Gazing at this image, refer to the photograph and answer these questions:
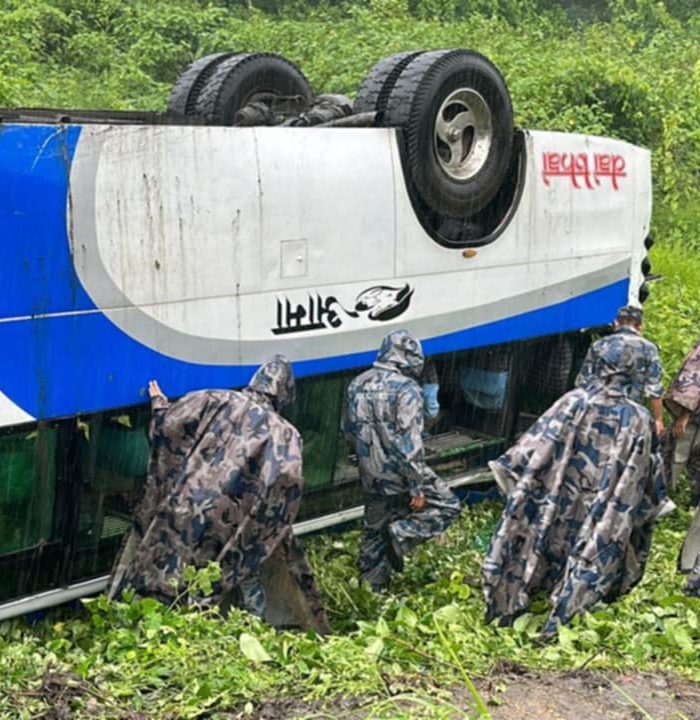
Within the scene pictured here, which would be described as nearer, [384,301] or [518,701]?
[518,701]

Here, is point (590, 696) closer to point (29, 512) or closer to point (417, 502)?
point (417, 502)

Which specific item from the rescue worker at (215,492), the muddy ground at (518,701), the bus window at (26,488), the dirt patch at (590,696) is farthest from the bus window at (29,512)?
the dirt patch at (590,696)

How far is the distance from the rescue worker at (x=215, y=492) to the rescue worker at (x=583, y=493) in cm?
105

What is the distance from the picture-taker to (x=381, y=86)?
6.91m

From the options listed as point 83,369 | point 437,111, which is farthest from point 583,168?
point 83,369

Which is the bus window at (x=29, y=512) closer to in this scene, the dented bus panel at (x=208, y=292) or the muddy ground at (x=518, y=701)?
the dented bus panel at (x=208, y=292)

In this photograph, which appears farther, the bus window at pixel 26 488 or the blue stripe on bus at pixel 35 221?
the bus window at pixel 26 488

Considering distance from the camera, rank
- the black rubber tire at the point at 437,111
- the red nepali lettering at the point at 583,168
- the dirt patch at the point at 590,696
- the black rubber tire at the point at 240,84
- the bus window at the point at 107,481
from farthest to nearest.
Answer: the red nepali lettering at the point at 583,168, the black rubber tire at the point at 240,84, the black rubber tire at the point at 437,111, the bus window at the point at 107,481, the dirt patch at the point at 590,696

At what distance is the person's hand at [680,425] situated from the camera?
7719 mm

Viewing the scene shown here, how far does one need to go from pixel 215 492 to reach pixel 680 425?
350 cm

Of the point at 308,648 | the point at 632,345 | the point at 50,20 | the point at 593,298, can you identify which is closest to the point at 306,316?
the point at 632,345

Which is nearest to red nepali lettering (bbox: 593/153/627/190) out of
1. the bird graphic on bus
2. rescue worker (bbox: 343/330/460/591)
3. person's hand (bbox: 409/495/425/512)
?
the bird graphic on bus

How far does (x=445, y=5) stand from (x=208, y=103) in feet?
42.2

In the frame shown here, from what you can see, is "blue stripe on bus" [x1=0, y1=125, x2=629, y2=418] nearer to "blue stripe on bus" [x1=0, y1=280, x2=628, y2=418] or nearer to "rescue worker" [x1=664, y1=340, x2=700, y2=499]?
"blue stripe on bus" [x1=0, y1=280, x2=628, y2=418]
